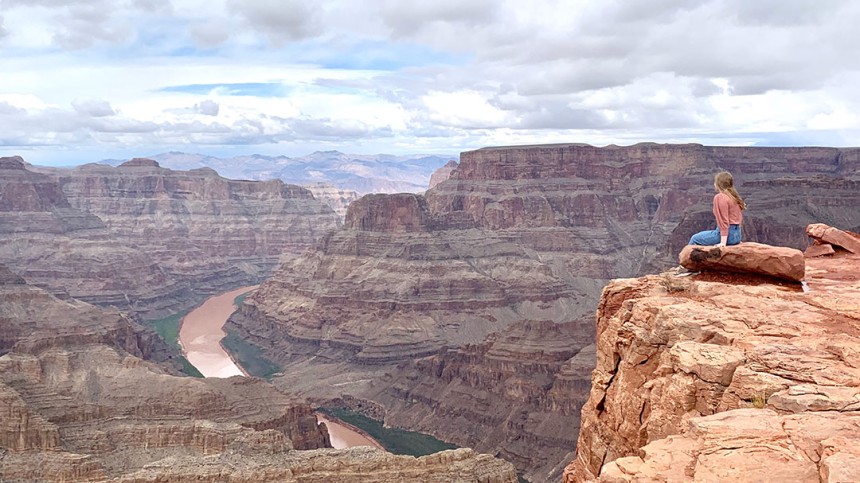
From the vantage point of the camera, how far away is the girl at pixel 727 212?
16.3 meters

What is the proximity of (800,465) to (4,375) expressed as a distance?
203 feet

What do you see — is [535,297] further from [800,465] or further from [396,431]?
[800,465]

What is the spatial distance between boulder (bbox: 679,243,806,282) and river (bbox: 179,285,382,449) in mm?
63159

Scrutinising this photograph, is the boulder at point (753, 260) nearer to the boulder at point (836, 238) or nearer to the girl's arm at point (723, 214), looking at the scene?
the girl's arm at point (723, 214)

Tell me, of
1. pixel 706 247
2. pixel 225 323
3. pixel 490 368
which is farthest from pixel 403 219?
pixel 706 247

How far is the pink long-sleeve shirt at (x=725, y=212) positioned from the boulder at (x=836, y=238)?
5.16m

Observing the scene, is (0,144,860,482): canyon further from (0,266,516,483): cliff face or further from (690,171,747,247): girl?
(690,171,747,247): girl

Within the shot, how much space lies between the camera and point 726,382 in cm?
1164

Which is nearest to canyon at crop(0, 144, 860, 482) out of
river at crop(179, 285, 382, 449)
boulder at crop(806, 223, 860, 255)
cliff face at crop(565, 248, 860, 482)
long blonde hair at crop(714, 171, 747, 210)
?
cliff face at crop(565, 248, 860, 482)

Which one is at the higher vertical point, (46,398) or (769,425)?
(769,425)

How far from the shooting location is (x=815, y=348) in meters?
12.0

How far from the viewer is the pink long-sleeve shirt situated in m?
16.3

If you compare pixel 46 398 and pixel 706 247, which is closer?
pixel 706 247

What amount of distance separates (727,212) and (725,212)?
60mm
